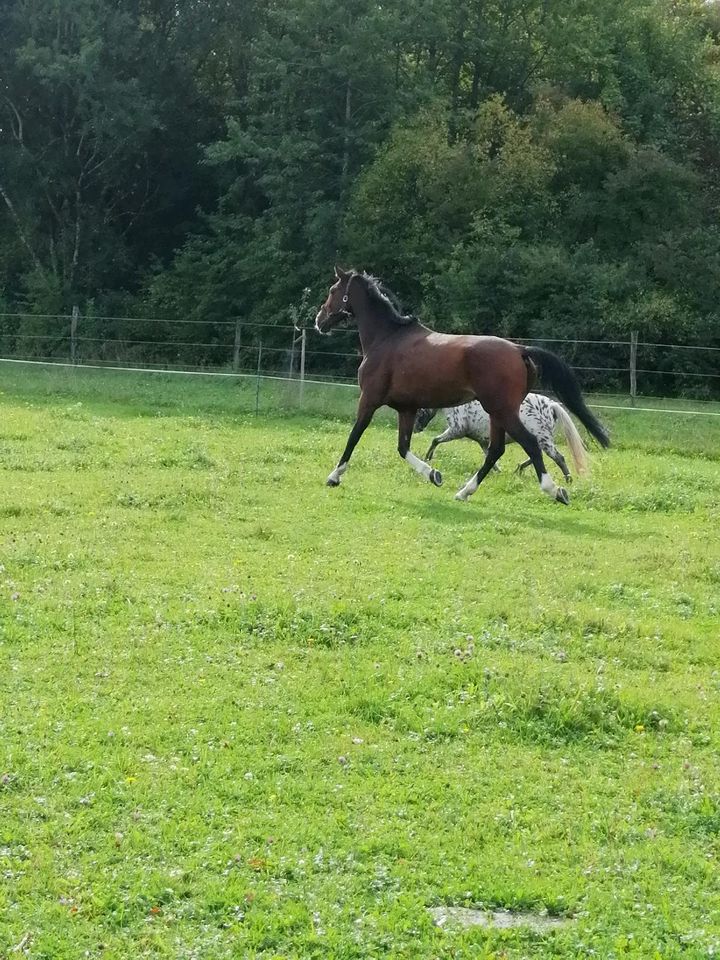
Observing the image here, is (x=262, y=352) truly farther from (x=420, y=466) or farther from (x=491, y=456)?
(x=491, y=456)

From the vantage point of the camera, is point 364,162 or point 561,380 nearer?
point 561,380

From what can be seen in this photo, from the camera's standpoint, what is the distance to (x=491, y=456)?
448 inches

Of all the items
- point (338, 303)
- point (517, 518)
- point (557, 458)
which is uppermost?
point (338, 303)

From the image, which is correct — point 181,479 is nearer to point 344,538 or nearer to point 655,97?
point 344,538

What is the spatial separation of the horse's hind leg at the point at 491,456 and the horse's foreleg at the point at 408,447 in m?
0.43

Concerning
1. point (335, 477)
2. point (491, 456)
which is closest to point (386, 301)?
point (335, 477)

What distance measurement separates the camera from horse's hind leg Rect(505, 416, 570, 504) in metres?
10.8

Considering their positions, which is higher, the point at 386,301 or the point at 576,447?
the point at 386,301

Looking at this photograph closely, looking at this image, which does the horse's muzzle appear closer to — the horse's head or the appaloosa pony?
the horse's head

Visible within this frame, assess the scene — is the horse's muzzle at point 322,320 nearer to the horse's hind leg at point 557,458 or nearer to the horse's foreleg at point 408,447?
the horse's foreleg at point 408,447

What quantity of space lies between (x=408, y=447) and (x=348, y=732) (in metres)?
7.34

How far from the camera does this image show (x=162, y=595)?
696 cm

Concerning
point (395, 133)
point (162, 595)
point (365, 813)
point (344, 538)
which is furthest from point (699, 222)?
point (365, 813)

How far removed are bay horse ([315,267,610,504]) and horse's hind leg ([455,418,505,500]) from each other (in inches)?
0.4
